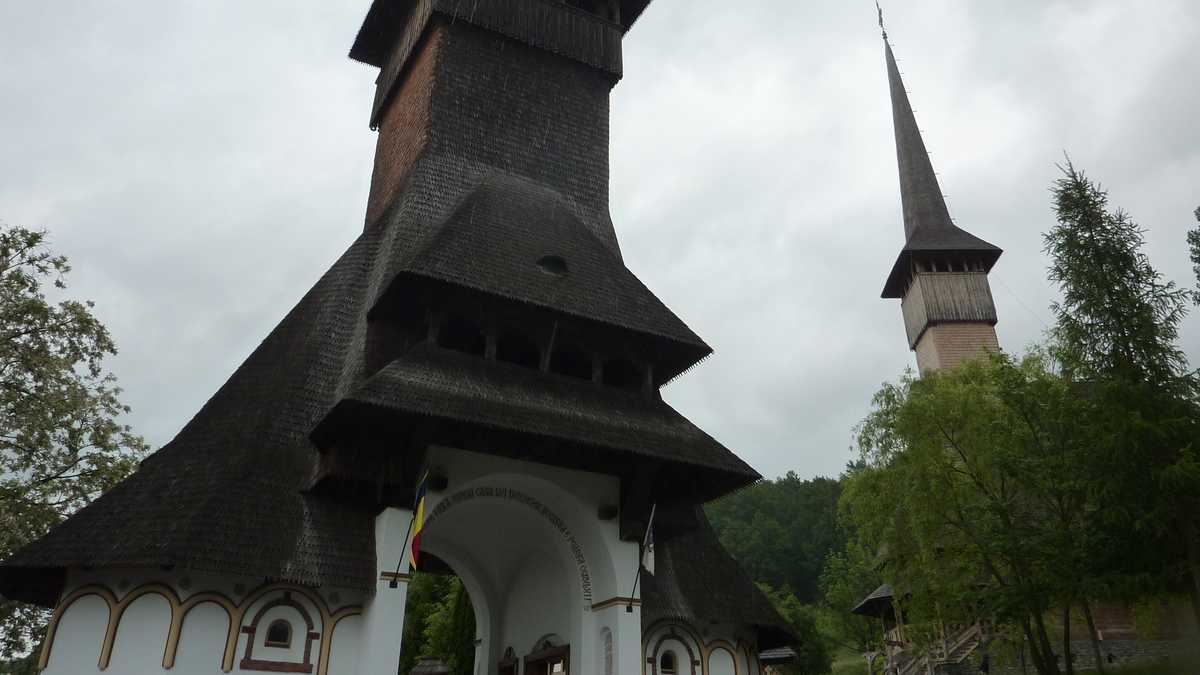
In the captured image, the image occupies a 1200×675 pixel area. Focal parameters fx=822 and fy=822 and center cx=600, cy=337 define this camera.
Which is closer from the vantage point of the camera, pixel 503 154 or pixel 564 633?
pixel 564 633

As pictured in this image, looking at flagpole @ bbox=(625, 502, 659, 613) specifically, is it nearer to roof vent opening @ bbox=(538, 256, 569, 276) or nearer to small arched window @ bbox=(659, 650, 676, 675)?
small arched window @ bbox=(659, 650, 676, 675)

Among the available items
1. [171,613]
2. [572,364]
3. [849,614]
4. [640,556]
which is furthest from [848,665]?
[171,613]

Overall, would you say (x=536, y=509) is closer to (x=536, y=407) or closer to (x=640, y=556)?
(x=640, y=556)

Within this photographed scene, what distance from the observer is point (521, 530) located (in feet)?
47.5

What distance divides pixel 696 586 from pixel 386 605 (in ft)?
18.5

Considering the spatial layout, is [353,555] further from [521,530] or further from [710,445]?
[710,445]

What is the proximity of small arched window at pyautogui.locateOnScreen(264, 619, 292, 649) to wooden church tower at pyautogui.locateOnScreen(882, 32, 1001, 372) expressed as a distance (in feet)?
90.3

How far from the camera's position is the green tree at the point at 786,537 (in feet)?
214

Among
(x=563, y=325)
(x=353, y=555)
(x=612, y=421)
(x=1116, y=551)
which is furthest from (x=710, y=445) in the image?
(x=1116, y=551)

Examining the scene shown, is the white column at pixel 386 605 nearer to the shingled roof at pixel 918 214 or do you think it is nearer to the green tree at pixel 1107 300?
the green tree at pixel 1107 300

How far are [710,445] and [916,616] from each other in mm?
6866

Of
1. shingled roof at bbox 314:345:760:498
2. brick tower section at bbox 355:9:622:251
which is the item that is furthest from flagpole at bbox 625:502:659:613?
brick tower section at bbox 355:9:622:251

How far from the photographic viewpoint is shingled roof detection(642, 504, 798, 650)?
13.4m

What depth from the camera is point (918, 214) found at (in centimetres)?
3909
